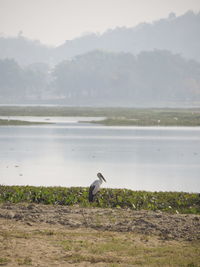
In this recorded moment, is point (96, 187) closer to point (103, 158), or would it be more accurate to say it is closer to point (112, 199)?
point (112, 199)

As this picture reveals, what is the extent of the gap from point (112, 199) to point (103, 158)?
75.6 feet

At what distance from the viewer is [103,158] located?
4394 cm

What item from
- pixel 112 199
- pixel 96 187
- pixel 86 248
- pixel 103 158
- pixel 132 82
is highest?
pixel 132 82

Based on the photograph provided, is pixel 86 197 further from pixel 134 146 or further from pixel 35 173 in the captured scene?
pixel 134 146

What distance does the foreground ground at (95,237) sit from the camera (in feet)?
46.4

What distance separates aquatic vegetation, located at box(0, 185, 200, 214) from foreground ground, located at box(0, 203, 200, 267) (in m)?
1.01

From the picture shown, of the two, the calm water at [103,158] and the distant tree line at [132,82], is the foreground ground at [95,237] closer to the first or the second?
the calm water at [103,158]

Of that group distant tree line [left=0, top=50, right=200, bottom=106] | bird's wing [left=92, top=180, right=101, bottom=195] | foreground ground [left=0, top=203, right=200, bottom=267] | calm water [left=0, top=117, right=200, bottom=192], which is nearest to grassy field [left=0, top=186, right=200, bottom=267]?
foreground ground [left=0, top=203, right=200, bottom=267]

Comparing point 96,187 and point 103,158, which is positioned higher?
point 96,187

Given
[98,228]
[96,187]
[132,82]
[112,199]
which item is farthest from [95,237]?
[132,82]

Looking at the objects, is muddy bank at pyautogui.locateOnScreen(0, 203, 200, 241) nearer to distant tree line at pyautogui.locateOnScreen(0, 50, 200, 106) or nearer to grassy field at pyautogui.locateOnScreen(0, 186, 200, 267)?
grassy field at pyautogui.locateOnScreen(0, 186, 200, 267)

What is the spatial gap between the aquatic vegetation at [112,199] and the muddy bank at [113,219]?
91cm

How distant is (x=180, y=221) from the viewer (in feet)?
57.1

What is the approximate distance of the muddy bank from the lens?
54.5 ft
